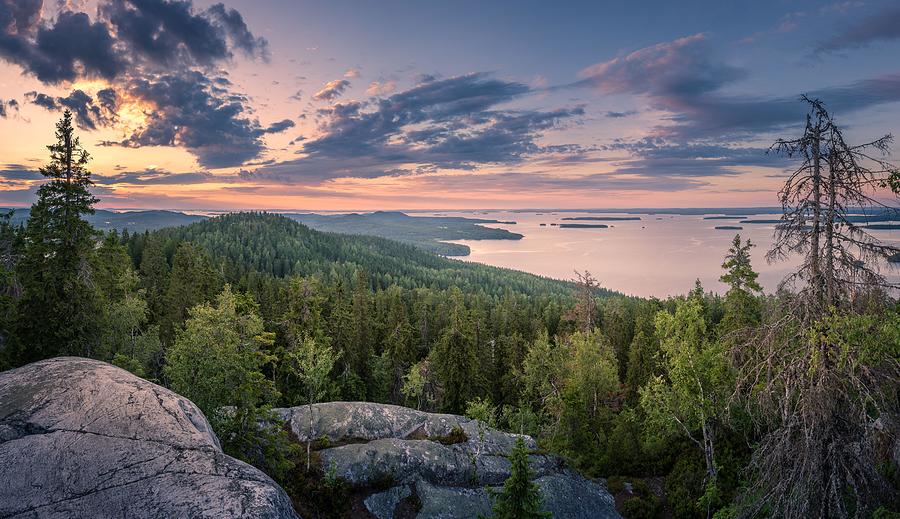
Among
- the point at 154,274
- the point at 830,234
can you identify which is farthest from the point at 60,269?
the point at 154,274

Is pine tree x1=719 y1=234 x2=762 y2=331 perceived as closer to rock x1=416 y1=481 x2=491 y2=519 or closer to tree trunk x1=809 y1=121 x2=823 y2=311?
rock x1=416 y1=481 x2=491 y2=519

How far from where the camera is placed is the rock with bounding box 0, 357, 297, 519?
818 centimetres

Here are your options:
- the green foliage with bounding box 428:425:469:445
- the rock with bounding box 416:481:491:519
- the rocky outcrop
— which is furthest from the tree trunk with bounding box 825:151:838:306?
the green foliage with bounding box 428:425:469:445

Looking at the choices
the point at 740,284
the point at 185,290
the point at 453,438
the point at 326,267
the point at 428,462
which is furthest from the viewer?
the point at 326,267

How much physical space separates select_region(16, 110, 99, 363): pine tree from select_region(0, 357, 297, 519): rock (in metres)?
Answer: 10.3

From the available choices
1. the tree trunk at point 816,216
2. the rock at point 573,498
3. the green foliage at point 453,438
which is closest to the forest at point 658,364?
the tree trunk at point 816,216

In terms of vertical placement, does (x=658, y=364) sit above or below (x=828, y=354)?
below

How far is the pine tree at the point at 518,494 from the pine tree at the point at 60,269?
66.9ft

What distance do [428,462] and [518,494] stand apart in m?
Result: 12.7

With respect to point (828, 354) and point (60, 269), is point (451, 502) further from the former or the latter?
point (60, 269)

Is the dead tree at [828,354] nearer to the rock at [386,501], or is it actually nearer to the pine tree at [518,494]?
the pine tree at [518,494]

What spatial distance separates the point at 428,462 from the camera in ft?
84.2

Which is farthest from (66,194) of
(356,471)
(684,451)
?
(684,451)

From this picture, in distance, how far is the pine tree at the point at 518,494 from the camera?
14.0 m
